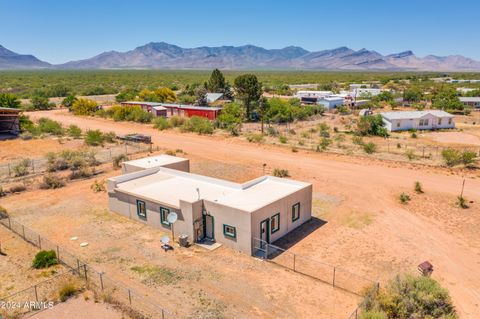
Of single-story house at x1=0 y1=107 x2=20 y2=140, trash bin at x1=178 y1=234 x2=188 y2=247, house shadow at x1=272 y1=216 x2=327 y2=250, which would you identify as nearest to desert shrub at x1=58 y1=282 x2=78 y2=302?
trash bin at x1=178 y1=234 x2=188 y2=247

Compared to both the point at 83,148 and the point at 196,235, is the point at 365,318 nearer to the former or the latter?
the point at 196,235

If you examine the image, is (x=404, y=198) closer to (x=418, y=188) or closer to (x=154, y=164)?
(x=418, y=188)

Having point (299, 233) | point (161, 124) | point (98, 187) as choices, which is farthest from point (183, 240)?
point (161, 124)

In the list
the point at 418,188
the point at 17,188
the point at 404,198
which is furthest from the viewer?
the point at 17,188

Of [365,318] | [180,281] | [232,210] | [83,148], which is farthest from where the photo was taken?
[83,148]

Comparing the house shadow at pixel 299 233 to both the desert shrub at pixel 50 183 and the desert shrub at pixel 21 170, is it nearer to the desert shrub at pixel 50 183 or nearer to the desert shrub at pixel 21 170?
the desert shrub at pixel 50 183

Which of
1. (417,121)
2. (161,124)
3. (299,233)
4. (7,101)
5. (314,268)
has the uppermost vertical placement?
(7,101)

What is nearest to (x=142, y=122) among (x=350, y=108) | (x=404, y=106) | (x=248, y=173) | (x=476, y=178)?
(x=248, y=173)

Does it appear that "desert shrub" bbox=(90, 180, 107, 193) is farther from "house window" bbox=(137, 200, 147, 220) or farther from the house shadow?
the house shadow
